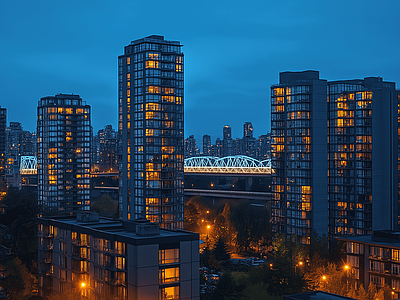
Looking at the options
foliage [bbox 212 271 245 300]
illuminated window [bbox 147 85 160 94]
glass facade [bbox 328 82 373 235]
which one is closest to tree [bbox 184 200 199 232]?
glass facade [bbox 328 82 373 235]

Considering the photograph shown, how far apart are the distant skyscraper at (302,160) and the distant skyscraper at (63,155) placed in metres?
65.7

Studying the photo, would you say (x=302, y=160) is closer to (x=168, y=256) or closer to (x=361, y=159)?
(x=361, y=159)

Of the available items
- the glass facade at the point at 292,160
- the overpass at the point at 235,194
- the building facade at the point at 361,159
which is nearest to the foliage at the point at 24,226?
the glass facade at the point at 292,160

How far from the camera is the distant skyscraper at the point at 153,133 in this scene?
93.8 meters

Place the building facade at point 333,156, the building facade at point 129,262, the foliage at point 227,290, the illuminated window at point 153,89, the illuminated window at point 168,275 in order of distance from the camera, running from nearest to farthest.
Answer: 1. the building facade at point 129,262
2. the illuminated window at point 168,275
3. the foliage at point 227,290
4. the building facade at point 333,156
5. the illuminated window at point 153,89

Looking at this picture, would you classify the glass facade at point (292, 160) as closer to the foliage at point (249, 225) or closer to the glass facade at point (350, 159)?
the glass facade at point (350, 159)

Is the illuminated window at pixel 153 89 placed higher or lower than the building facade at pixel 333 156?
higher

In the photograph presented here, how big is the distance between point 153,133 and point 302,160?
27.6 metres

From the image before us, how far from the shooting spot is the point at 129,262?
4862 centimetres

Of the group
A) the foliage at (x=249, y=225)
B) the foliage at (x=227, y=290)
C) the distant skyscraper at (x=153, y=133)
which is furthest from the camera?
the foliage at (x=249, y=225)

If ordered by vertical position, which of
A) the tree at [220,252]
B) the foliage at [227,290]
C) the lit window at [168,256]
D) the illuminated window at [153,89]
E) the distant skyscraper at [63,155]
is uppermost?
the illuminated window at [153,89]

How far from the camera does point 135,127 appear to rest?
314 ft

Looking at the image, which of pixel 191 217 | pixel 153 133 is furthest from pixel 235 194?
pixel 153 133

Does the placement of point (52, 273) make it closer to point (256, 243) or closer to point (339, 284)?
point (339, 284)
